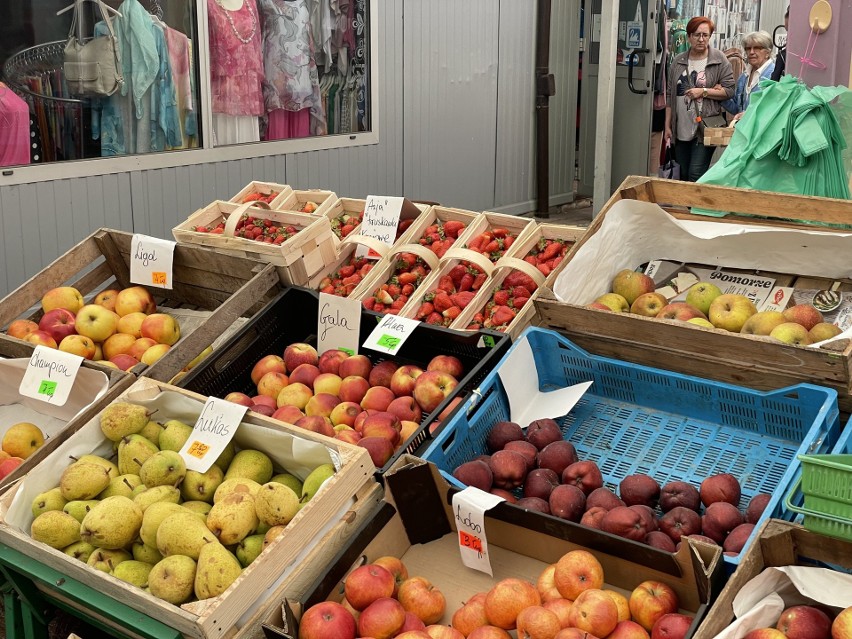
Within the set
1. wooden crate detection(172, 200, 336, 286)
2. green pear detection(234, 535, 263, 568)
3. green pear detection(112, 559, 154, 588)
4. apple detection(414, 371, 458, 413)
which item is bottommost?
green pear detection(112, 559, 154, 588)

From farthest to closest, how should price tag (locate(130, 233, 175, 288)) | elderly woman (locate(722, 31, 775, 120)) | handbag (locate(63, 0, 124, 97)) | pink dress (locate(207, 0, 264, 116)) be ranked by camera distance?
elderly woman (locate(722, 31, 775, 120)) < pink dress (locate(207, 0, 264, 116)) < handbag (locate(63, 0, 124, 97)) < price tag (locate(130, 233, 175, 288))

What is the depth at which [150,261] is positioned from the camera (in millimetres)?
3471

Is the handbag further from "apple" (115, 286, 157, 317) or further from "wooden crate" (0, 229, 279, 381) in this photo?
"apple" (115, 286, 157, 317)

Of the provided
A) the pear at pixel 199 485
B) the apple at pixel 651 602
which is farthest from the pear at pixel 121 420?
the apple at pixel 651 602

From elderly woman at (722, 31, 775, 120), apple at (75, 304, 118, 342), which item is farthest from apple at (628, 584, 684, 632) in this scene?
elderly woman at (722, 31, 775, 120)

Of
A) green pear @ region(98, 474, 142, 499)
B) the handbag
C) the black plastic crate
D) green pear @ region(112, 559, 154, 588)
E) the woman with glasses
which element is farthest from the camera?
the woman with glasses

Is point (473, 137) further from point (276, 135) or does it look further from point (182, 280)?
point (182, 280)

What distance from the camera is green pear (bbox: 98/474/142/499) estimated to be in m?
2.31

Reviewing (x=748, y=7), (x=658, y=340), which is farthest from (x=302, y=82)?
(x=748, y=7)

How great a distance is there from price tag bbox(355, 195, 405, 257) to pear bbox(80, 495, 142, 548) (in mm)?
1689

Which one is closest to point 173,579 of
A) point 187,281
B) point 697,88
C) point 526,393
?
point 526,393

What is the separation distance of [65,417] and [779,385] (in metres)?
2.23

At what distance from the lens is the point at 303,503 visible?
87.4 inches

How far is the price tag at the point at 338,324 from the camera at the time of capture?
3.02 m
